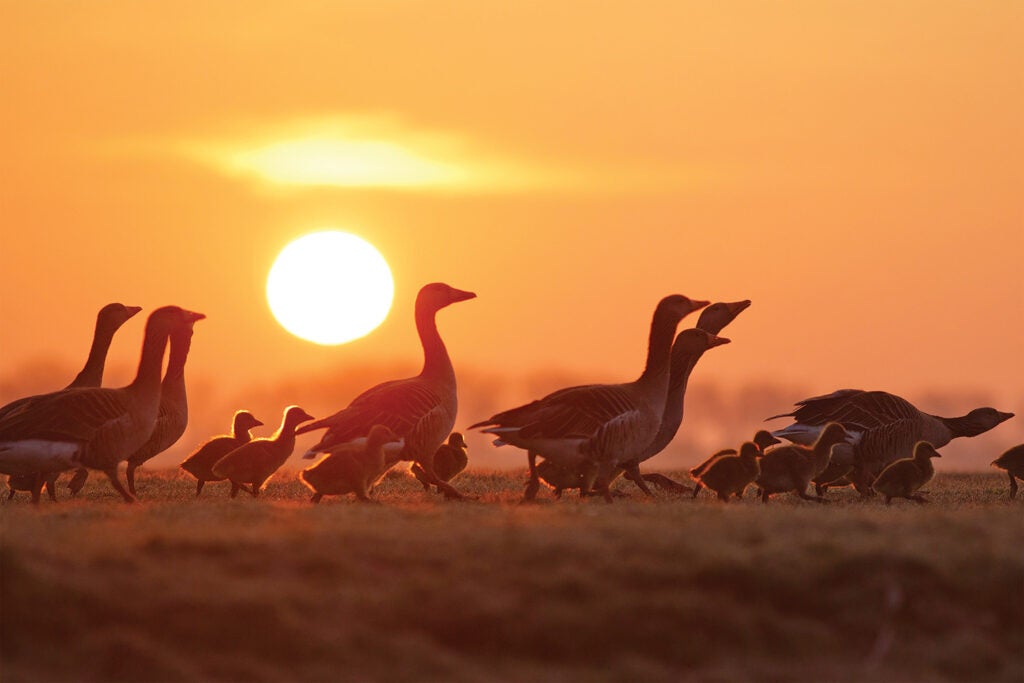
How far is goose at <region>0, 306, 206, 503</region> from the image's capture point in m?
16.5

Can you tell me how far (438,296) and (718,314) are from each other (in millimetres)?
4633

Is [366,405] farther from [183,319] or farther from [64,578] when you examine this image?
[64,578]

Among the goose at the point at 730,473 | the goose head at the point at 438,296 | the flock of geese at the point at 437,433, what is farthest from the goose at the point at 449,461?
the goose at the point at 730,473

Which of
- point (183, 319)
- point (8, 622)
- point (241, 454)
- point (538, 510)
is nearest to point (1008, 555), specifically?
point (538, 510)

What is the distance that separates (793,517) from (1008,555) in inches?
93.8

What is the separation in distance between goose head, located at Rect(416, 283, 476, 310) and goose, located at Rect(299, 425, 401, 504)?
10.4 feet

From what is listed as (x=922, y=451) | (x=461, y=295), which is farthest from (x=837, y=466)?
(x=461, y=295)

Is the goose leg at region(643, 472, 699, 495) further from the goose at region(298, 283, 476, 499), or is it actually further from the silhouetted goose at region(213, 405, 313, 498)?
the silhouetted goose at region(213, 405, 313, 498)

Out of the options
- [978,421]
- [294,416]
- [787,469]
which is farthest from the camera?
[978,421]

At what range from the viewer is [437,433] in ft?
60.5

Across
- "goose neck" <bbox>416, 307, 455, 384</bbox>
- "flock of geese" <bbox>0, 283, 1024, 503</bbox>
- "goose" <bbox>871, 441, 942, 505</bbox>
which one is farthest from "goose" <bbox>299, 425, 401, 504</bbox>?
"goose" <bbox>871, 441, 942, 505</bbox>

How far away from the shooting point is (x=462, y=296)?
2014 cm

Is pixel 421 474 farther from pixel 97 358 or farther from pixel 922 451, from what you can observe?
pixel 922 451

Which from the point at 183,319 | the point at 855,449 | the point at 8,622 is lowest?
the point at 8,622
